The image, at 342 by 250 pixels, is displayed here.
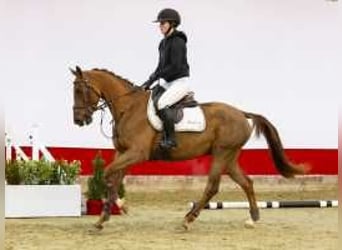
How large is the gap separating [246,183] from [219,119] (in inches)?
24.7

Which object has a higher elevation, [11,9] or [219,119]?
[11,9]

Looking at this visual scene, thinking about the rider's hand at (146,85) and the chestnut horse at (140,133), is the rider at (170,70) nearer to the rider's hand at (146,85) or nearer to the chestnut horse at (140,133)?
the rider's hand at (146,85)

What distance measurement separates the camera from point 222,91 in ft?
31.3

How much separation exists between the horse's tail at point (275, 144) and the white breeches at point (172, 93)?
A: 0.82 meters

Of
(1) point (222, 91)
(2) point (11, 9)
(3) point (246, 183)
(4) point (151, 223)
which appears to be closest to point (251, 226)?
(3) point (246, 183)

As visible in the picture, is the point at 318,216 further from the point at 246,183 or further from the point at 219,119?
the point at 219,119

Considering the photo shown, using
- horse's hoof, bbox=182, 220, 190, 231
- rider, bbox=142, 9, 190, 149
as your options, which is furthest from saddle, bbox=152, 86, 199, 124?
horse's hoof, bbox=182, 220, 190, 231

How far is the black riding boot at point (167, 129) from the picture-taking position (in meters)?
5.43

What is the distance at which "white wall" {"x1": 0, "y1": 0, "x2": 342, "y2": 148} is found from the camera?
Result: 352 inches

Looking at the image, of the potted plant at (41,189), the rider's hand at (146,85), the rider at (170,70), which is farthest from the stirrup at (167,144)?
the potted plant at (41,189)

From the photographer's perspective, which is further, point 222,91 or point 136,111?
point 222,91

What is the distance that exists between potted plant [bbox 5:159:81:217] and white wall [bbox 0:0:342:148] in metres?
2.18

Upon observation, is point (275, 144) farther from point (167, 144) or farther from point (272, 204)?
point (272, 204)

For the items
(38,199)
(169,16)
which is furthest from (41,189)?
Answer: (169,16)
